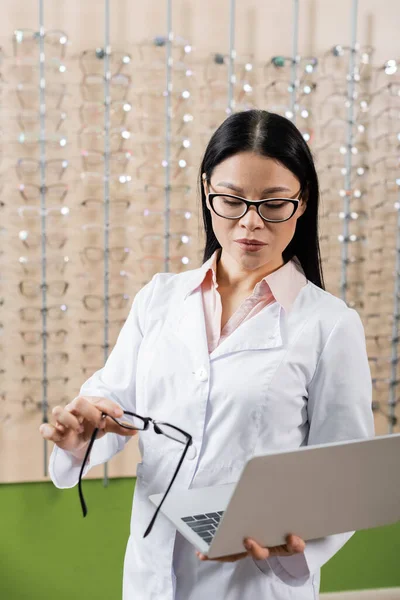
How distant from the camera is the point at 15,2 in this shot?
2.25 meters

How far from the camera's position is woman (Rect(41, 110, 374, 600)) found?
1.18m

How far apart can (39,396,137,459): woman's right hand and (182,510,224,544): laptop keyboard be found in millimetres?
194

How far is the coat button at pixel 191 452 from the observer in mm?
1218

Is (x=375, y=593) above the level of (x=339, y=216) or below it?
below

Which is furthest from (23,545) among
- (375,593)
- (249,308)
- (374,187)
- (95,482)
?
(374,187)

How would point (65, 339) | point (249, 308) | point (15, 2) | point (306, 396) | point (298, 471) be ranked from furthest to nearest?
point (65, 339) → point (15, 2) → point (249, 308) → point (306, 396) → point (298, 471)

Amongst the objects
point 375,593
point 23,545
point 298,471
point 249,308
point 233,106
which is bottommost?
point 375,593

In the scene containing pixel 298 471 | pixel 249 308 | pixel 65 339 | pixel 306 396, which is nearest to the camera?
pixel 298 471

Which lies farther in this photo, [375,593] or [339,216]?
[375,593]

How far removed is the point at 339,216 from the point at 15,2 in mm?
1332

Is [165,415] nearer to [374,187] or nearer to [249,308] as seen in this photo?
[249,308]

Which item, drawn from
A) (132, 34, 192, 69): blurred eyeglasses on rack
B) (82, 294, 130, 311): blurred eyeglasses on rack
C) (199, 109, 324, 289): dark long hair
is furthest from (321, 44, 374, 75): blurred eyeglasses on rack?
(199, 109, 324, 289): dark long hair

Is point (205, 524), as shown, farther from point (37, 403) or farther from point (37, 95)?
point (37, 95)

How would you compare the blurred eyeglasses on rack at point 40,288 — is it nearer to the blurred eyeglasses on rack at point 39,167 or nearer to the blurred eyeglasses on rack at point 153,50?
the blurred eyeglasses on rack at point 39,167
